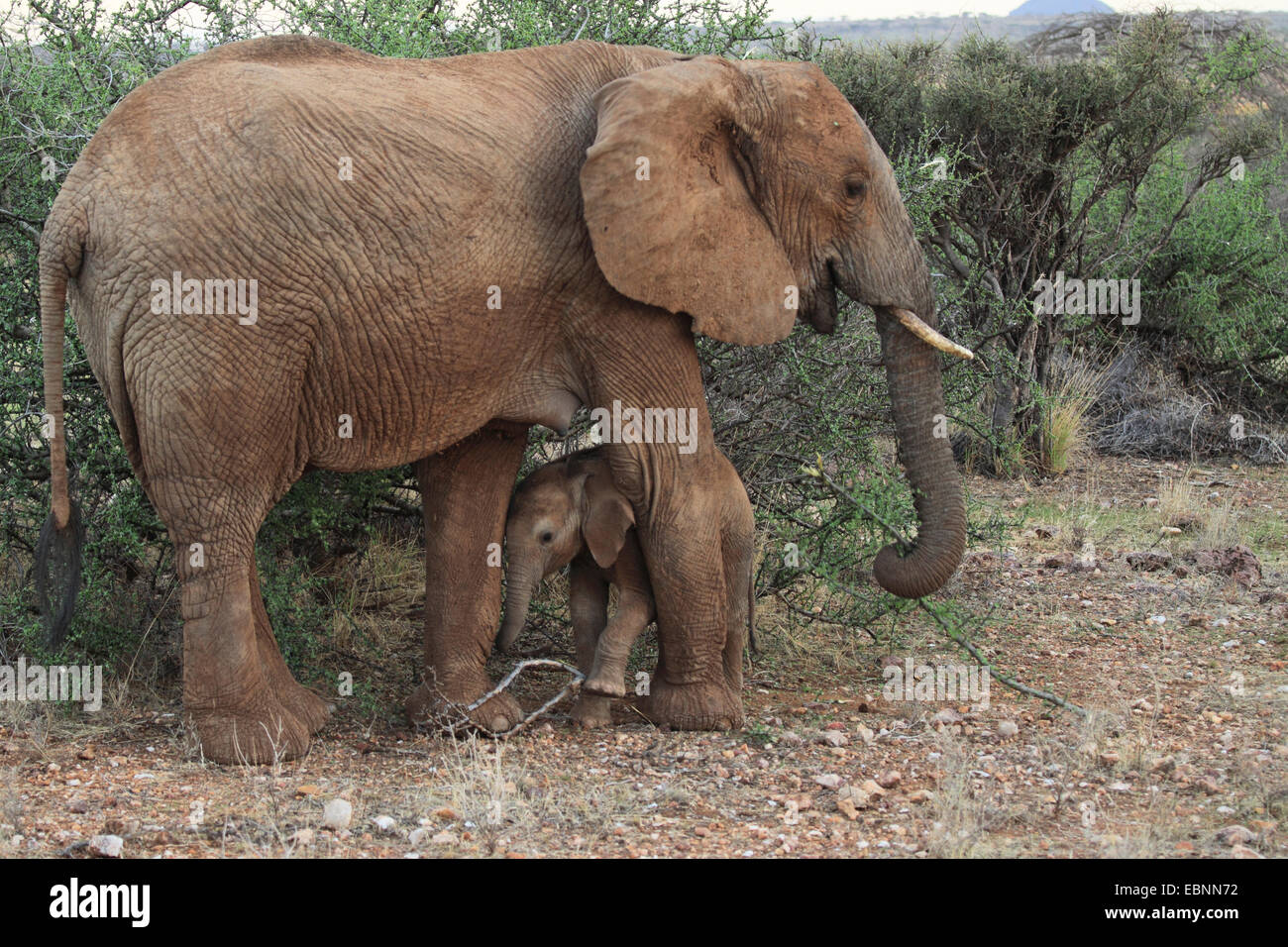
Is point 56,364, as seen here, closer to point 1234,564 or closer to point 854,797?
point 854,797

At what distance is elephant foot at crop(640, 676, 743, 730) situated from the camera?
6.28 meters

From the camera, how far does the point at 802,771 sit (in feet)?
18.9

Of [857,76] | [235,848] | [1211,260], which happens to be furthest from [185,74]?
[1211,260]

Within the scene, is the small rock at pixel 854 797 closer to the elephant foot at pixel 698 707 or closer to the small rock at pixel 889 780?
the small rock at pixel 889 780

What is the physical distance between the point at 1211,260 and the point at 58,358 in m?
10.8

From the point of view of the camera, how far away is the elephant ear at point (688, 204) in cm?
553

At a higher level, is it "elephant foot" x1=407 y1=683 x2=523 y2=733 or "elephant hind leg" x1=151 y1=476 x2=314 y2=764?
"elephant hind leg" x1=151 y1=476 x2=314 y2=764

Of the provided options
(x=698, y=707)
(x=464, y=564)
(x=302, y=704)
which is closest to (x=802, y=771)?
(x=698, y=707)

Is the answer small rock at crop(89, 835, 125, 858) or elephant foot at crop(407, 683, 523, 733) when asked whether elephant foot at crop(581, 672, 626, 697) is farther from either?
small rock at crop(89, 835, 125, 858)

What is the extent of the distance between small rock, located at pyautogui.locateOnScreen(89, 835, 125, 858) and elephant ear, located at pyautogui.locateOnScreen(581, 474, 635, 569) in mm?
2241

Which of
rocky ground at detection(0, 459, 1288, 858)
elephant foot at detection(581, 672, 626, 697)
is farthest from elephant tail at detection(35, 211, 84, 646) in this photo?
elephant foot at detection(581, 672, 626, 697)

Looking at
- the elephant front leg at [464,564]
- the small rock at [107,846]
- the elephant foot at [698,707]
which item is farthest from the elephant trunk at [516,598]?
the small rock at [107,846]

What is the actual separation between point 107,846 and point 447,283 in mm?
2331

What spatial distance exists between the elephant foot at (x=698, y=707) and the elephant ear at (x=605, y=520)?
67 centimetres
